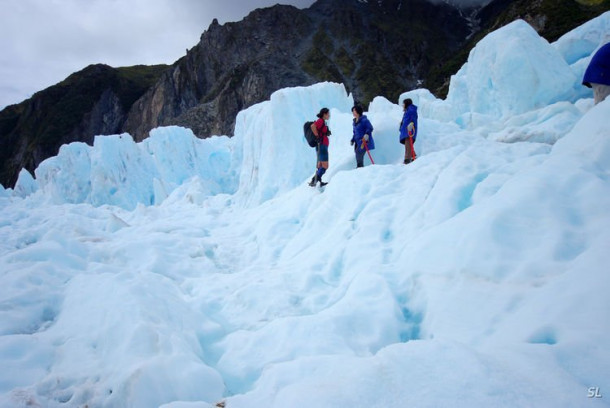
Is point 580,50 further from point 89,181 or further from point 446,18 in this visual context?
point 446,18

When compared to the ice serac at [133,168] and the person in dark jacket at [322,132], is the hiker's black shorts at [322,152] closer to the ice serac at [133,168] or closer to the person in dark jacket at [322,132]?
the person in dark jacket at [322,132]

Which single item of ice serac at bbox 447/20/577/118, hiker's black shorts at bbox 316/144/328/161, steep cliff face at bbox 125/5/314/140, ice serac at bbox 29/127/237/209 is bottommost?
hiker's black shorts at bbox 316/144/328/161

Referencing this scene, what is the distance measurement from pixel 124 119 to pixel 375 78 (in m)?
69.6

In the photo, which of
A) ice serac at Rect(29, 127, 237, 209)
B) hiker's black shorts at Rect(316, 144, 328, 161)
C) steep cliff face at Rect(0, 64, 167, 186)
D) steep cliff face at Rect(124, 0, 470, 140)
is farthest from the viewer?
steep cliff face at Rect(0, 64, 167, 186)

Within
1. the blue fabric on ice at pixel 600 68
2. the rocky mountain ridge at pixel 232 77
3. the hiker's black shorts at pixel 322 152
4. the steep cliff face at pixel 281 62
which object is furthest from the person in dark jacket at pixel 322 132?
the rocky mountain ridge at pixel 232 77

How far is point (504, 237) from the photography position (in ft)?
11.7

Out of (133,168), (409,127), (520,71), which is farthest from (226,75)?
(409,127)

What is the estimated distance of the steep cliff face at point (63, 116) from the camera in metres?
88.7

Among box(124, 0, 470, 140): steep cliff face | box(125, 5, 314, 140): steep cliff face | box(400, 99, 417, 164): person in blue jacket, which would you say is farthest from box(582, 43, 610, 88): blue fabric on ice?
box(125, 5, 314, 140): steep cliff face

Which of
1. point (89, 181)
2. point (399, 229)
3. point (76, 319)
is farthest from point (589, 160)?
point (89, 181)

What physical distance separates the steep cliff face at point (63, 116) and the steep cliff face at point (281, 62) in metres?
7.95

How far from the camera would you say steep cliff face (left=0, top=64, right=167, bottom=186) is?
88.7m

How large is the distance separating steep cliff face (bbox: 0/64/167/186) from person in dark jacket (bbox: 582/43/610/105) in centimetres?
10668

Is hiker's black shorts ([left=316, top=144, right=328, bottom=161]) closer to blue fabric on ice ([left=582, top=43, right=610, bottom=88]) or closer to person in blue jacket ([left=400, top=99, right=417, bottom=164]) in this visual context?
person in blue jacket ([left=400, top=99, right=417, bottom=164])
